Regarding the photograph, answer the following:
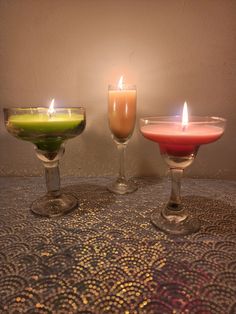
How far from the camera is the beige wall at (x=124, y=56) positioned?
2.78 feet

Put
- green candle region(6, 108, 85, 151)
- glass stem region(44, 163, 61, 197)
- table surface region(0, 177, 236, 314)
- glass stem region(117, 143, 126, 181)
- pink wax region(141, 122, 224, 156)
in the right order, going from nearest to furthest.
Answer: table surface region(0, 177, 236, 314) → pink wax region(141, 122, 224, 156) → green candle region(6, 108, 85, 151) → glass stem region(44, 163, 61, 197) → glass stem region(117, 143, 126, 181)

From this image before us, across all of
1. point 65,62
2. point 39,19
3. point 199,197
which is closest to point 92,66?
point 65,62

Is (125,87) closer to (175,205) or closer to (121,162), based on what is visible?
(121,162)

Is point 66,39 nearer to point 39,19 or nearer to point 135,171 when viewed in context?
point 39,19

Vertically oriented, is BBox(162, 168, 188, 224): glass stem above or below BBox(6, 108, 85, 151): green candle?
below

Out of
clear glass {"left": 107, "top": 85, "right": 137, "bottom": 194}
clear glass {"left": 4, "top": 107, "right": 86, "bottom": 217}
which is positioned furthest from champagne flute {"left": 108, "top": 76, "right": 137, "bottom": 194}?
clear glass {"left": 4, "top": 107, "right": 86, "bottom": 217}

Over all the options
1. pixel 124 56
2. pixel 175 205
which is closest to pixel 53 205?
pixel 175 205

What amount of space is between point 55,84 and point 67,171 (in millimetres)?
327

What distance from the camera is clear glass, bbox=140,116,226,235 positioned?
54 centimetres

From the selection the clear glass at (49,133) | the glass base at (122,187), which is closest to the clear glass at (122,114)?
the glass base at (122,187)

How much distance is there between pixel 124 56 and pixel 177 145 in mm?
456

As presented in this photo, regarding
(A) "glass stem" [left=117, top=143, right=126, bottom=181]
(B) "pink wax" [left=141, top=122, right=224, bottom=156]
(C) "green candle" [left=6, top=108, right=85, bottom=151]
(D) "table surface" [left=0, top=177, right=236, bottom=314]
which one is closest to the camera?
(D) "table surface" [left=0, top=177, right=236, bottom=314]

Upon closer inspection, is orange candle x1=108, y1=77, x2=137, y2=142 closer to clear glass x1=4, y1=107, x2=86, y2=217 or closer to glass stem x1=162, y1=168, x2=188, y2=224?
clear glass x1=4, y1=107, x2=86, y2=217

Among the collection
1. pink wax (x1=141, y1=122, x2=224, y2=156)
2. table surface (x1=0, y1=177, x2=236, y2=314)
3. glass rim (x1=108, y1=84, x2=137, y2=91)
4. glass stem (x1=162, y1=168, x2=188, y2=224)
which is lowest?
table surface (x1=0, y1=177, x2=236, y2=314)
